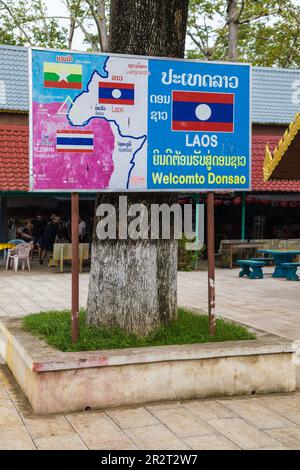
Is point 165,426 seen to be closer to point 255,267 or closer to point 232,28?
point 255,267

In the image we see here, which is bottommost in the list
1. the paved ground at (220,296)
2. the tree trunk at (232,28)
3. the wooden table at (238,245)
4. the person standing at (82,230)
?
the paved ground at (220,296)

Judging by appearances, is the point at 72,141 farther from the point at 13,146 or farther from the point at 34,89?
the point at 13,146

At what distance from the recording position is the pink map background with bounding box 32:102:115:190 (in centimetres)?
593

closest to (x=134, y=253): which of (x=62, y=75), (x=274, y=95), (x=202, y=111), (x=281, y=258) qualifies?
(x=202, y=111)

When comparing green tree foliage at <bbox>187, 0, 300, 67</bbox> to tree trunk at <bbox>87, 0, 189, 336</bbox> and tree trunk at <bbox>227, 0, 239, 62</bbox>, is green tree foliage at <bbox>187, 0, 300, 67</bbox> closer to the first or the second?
tree trunk at <bbox>227, 0, 239, 62</bbox>

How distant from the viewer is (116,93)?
6250 mm

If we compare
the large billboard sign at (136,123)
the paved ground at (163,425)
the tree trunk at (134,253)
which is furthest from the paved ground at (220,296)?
the large billboard sign at (136,123)

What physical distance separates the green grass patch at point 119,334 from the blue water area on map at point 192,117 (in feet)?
5.11

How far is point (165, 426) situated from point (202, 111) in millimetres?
3188

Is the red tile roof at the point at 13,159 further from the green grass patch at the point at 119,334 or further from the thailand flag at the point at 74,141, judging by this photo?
the thailand flag at the point at 74,141

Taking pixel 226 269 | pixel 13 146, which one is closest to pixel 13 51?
pixel 13 146

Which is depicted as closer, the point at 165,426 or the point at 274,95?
the point at 165,426

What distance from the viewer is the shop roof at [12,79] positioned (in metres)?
20.8

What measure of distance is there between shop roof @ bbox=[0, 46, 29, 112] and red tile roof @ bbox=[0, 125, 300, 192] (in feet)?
3.43
